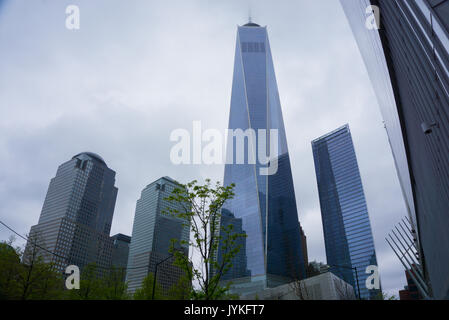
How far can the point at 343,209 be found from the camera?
175875 millimetres

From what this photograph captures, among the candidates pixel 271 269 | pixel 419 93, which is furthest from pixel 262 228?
pixel 419 93

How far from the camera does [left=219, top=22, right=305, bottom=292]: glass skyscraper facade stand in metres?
136

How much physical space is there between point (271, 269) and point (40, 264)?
4970 inches

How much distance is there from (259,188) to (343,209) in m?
68.3

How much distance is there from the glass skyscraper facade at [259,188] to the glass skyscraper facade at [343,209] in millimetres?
32761

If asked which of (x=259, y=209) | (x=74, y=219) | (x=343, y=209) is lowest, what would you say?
(x=259, y=209)

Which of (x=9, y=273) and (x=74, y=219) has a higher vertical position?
(x=74, y=219)

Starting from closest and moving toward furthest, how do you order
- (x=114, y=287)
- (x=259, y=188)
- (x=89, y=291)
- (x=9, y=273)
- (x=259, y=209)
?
(x=9, y=273) < (x=89, y=291) < (x=114, y=287) < (x=259, y=209) < (x=259, y=188)

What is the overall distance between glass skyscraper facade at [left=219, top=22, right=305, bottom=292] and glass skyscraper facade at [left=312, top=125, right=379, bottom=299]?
107 ft

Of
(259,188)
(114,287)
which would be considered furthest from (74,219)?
(114,287)

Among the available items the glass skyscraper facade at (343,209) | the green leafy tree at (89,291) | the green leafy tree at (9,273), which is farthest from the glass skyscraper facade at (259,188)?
the green leafy tree at (9,273)

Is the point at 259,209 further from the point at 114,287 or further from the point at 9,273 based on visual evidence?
the point at 9,273

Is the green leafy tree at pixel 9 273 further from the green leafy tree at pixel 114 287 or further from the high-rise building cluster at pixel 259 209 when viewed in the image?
the high-rise building cluster at pixel 259 209
